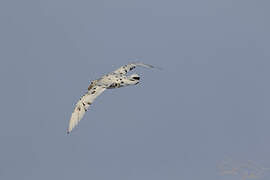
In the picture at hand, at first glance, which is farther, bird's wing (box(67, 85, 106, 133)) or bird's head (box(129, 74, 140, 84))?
bird's head (box(129, 74, 140, 84))

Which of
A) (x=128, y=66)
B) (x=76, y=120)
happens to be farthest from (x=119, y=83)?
(x=76, y=120)

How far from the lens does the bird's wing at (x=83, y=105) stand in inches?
629

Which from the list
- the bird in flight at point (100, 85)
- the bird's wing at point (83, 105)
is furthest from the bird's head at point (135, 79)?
the bird's wing at point (83, 105)

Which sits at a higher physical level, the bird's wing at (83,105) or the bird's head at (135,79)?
the bird's head at (135,79)

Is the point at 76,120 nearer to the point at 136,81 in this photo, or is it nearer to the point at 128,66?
the point at 136,81

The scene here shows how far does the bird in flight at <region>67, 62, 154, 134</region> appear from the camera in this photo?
53.9 feet

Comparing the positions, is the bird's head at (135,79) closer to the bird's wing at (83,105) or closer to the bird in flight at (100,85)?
the bird in flight at (100,85)

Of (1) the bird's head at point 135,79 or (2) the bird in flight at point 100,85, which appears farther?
(1) the bird's head at point 135,79

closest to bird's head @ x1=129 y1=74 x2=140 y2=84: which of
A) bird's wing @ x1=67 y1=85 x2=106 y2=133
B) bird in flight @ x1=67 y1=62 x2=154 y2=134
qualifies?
bird in flight @ x1=67 y1=62 x2=154 y2=134

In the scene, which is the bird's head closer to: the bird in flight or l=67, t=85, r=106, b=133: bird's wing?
the bird in flight

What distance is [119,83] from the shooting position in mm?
19656

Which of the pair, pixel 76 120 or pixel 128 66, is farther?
pixel 128 66

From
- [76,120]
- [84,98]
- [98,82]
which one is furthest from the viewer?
[98,82]

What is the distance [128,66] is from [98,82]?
2719 millimetres
